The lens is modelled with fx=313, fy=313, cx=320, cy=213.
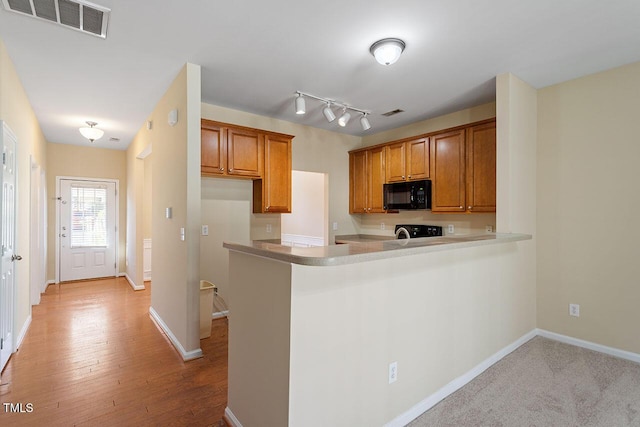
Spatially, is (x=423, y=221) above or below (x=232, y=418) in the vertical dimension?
above

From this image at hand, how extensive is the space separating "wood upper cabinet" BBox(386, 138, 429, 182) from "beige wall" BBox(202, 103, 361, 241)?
91cm

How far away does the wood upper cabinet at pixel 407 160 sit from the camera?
4.18m

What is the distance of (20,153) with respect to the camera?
10.6ft

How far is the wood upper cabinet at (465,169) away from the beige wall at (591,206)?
48cm

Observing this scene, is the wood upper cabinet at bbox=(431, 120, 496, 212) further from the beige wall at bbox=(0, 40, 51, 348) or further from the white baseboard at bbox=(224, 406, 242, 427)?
the beige wall at bbox=(0, 40, 51, 348)

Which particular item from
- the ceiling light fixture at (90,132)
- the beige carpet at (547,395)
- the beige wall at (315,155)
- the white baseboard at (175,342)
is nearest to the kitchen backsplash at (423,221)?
the beige wall at (315,155)

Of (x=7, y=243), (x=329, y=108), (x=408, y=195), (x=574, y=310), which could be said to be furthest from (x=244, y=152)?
(x=574, y=310)

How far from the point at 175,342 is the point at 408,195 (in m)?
3.30

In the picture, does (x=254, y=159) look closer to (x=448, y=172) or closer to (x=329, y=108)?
(x=329, y=108)

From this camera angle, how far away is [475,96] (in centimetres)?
361

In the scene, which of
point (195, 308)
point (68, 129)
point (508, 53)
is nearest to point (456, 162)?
point (508, 53)

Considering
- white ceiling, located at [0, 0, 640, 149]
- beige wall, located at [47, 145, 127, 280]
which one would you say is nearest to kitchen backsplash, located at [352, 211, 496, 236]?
white ceiling, located at [0, 0, 640, 149]

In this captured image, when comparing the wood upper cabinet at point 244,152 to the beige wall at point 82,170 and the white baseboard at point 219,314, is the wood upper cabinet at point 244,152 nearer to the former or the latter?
the white baseboard at point 219,314

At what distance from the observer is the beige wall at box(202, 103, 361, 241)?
427cm
